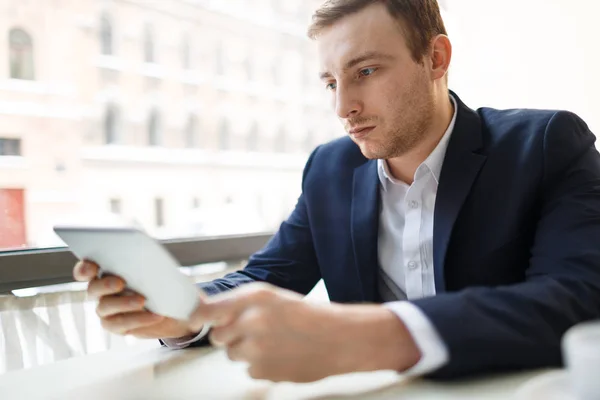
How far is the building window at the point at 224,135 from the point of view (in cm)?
218

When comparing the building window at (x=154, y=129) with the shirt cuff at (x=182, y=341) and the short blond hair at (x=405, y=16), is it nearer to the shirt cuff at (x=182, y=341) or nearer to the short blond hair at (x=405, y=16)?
the short blond hair at (x=405, y=16)

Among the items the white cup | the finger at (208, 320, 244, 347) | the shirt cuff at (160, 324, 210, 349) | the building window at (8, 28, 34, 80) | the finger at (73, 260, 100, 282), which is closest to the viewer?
the white cup

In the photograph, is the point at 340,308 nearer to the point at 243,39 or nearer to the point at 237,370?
the point at 237,370

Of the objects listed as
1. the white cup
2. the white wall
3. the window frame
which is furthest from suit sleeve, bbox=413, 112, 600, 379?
the white wall

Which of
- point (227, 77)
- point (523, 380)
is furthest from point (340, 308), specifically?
point (227, 77)

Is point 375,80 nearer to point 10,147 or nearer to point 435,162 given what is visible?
point 435,162

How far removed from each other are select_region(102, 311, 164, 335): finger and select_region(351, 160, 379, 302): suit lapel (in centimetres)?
53

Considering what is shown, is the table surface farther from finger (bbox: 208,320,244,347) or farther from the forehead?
the forehead

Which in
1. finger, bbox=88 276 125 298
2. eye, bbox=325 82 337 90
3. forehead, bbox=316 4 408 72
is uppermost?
forehead, bbox=316 4 408 72

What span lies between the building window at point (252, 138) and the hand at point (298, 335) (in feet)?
5.26

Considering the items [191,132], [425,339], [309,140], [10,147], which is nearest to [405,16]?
[425,339]

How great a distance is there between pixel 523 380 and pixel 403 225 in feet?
2.01

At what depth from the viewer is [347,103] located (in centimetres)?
128

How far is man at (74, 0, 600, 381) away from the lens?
70cm
